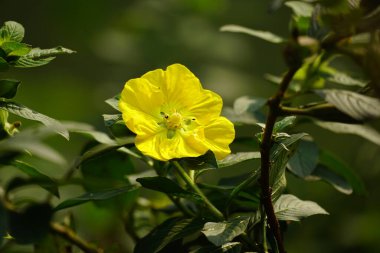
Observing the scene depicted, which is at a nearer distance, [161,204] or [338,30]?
[338,30]

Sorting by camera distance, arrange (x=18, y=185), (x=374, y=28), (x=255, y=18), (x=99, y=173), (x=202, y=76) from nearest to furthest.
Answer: (x=374, y=28) < (x=18, y=185) < (x=99, y=173) < (x=202, y=76) < (x=255, y=18)

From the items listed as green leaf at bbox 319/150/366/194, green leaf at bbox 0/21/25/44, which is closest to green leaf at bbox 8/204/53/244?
green leaf at bbox 0/21/25/44

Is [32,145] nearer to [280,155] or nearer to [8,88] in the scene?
[8,88]

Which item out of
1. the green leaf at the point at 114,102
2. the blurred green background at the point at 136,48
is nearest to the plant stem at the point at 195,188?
the green leaf at the point at 114,102

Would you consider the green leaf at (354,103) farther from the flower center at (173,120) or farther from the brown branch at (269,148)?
the flower center at (173,120)

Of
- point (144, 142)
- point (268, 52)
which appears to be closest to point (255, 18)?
point (268, 52)

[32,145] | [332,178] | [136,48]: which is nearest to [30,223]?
[32,145]

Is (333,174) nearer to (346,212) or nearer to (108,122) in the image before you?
(108,122)
